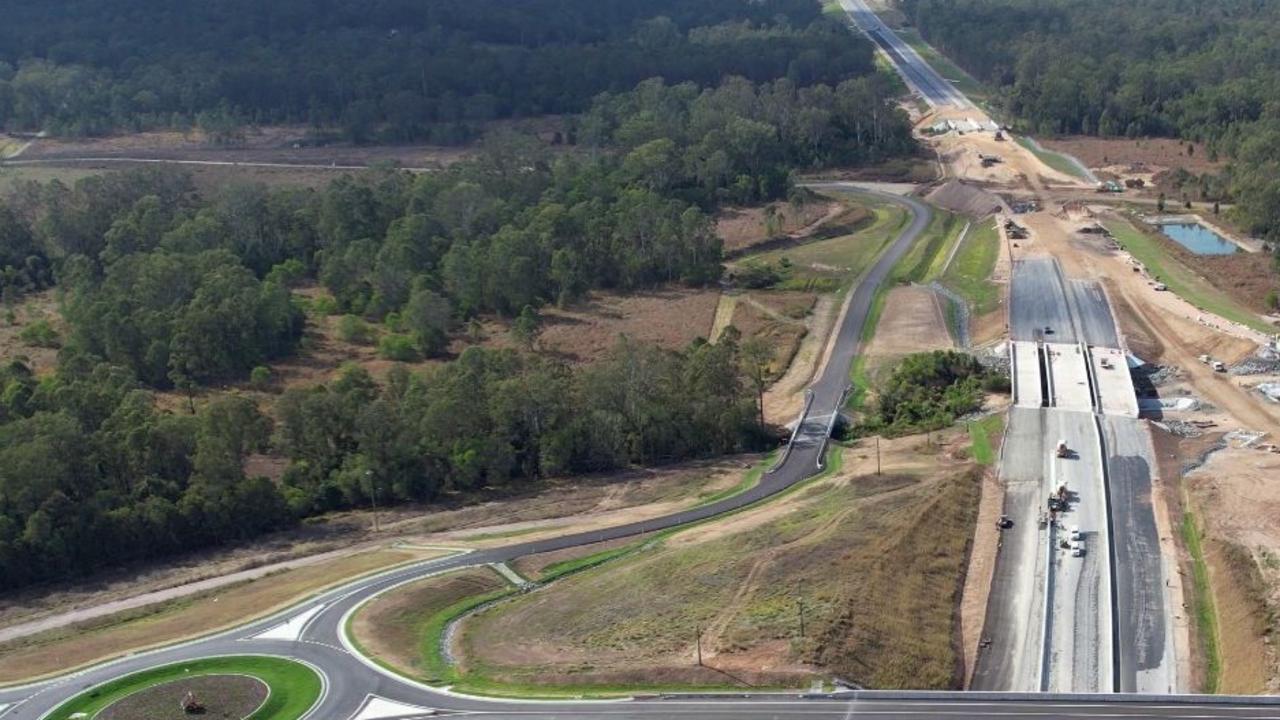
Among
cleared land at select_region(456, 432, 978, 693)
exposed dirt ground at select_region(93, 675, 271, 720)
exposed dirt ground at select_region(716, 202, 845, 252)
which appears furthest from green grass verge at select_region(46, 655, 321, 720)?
exposed dirt ground at select_region(716, 202, 845, 252)

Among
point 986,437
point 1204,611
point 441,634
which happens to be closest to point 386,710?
point 441,634

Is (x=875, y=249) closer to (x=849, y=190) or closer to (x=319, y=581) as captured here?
(x=849, y=190)

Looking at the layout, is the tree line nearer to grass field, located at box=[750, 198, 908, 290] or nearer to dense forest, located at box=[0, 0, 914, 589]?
dense forest, located at box=[0, 0, 914, 589]

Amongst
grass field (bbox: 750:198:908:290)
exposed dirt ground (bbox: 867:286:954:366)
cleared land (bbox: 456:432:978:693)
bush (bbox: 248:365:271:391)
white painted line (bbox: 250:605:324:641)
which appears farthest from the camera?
grass field (bbox: 750:198:908:290)

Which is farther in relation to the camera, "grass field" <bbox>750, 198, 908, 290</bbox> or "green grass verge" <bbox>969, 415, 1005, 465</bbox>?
"grass field" <bbox>750, 198, 908, 290</bbox>

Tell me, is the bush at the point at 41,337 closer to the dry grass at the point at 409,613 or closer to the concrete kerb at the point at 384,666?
the concrete kerb at the point at 384,666

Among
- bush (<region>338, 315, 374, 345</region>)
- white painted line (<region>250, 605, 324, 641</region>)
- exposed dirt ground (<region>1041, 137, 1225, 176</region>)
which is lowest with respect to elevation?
white painted line (<region>250, 605, 324, 641</region>)
